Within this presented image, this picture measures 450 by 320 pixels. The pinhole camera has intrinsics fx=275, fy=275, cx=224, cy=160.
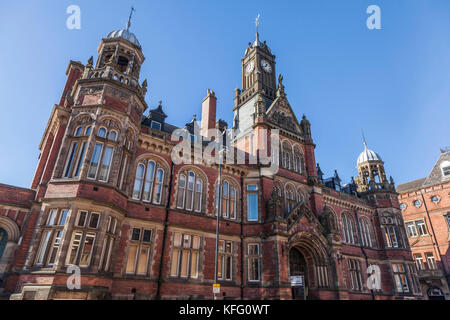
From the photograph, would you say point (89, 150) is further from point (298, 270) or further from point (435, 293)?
point (435, 293)

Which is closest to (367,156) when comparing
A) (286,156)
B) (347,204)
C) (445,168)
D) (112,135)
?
(347,204)

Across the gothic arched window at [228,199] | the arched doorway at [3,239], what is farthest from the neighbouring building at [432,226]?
the arched doorway at [3,239]

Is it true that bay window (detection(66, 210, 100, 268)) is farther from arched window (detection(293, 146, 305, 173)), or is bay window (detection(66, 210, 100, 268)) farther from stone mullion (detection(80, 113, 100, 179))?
arched window (detection(293, 146, 305, 173))

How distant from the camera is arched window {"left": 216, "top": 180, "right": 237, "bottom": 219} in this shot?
2281cm

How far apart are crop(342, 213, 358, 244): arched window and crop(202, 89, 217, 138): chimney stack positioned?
18.6 m

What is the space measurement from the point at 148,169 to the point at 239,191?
8.29 metres

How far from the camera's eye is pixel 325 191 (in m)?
31.1

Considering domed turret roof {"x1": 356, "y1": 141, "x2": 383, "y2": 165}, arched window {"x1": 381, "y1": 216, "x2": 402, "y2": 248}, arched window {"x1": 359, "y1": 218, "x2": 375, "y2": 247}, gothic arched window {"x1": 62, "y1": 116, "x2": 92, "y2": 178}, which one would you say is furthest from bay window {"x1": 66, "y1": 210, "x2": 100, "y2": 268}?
domed turret roof {"x1": 356, "y1": 141, "x2": 383, "y2": 165}

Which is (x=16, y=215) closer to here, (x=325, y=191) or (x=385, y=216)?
(x=325, y=191)

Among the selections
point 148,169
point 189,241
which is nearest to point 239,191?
point 189,241

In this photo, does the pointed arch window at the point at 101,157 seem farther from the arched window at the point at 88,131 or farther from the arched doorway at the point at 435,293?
the arched doorway at the point at 435,293
